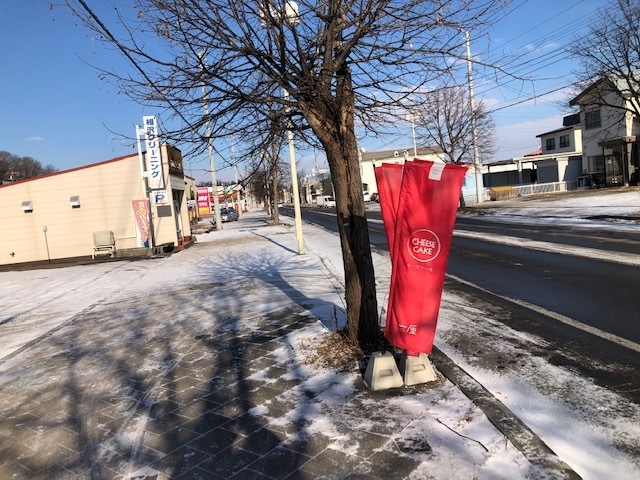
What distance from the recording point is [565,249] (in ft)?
40.7

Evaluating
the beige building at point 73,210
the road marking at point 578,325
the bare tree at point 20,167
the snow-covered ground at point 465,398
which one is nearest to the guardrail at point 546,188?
the beige building at point 73,210

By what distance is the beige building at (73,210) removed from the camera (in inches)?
815

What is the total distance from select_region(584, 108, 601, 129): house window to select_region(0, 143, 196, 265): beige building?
1418 inches

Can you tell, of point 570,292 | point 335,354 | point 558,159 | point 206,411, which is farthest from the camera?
point 558,159

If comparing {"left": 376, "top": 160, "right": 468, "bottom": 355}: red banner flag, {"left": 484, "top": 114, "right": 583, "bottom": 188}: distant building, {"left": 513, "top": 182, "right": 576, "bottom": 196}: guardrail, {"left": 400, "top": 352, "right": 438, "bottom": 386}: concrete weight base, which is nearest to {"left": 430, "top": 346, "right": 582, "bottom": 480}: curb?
{"left": 400, "top": 352, "right": 438, "bottom": 386}: concrete weight base

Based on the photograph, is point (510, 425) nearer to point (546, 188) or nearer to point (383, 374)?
point (383, 374)

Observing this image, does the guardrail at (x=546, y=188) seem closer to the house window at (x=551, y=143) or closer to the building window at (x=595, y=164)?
the building window at (x=595, y=164)

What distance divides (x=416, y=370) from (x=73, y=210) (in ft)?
67.4


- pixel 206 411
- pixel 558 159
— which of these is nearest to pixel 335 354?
pixel 206 411

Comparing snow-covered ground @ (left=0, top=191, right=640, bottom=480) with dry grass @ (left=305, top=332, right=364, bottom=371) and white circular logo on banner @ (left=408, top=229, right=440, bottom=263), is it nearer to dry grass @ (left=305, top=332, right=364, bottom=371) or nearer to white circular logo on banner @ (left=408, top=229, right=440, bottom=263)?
dry grass @ (left=305, top=332, right=364, bottom=371)

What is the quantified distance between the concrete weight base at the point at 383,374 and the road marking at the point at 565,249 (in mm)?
7768

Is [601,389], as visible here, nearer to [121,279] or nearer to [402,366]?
[402,366]

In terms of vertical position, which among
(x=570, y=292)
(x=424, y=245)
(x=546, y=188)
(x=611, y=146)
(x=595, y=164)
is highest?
(x=611, y=146)

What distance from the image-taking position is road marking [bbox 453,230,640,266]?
1023cm
